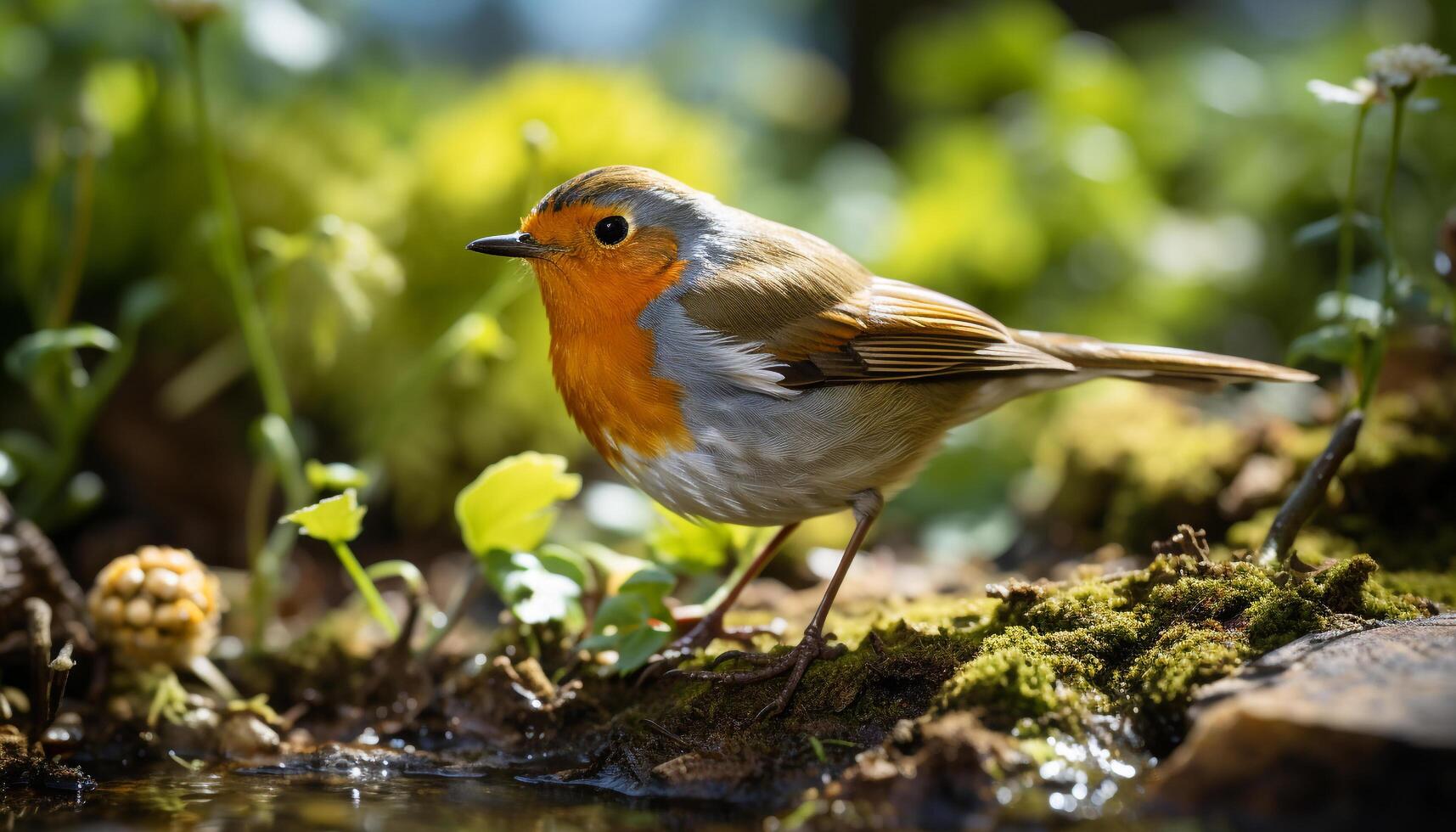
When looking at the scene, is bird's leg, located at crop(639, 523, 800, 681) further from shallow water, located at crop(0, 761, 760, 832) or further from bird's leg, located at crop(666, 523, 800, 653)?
shallow water, located at crop(0, 761, 760, 832)

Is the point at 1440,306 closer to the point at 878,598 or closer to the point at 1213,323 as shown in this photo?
the point at 878,598

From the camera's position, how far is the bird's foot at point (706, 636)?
3107 millimetres

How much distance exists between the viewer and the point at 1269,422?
13.1ft

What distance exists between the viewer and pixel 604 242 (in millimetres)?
3033

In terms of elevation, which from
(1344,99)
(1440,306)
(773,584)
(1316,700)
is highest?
(1344,99)

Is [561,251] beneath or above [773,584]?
above

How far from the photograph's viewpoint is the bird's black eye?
303cm

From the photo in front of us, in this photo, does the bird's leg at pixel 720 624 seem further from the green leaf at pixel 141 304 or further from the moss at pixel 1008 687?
the green leaf at pixel 141 304

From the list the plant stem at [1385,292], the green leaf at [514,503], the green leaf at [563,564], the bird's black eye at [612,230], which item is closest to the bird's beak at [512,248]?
the bird's black eye at [612,230]

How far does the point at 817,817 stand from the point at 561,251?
1.60 meters

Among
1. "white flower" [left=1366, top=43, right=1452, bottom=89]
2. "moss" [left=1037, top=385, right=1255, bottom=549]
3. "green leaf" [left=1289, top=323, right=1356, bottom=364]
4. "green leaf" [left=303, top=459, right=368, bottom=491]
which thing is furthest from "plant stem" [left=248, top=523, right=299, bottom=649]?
"white flower" [left=1366, top=43, right=1452, bottom=89]

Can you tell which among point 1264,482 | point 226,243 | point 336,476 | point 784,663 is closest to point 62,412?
point 226,243

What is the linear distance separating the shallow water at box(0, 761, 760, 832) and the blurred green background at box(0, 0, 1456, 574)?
1114mm

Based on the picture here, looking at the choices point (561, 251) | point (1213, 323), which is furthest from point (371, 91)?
point (1213, 323)
